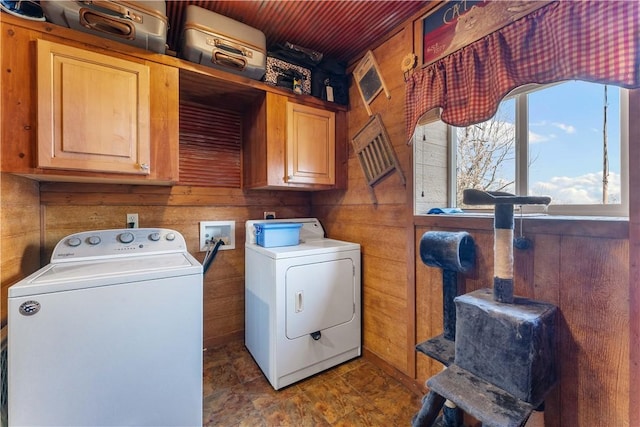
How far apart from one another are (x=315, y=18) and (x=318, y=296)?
187 cm

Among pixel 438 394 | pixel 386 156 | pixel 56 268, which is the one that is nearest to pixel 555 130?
pixel 386 156

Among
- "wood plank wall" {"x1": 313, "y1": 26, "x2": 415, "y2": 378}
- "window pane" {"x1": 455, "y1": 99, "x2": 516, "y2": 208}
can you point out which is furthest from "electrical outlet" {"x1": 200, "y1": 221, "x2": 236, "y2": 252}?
"window pane" {"x1": 455, "y1": 99, "x2": 516, "y2": 208}

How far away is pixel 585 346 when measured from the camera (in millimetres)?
1061

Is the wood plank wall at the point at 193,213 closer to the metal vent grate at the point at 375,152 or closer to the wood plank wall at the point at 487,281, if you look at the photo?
the wood plank wall at the point at 487,281

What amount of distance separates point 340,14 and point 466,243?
160 cm

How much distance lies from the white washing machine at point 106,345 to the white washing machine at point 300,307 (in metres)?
0.52

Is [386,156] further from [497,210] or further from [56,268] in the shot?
[56,268]

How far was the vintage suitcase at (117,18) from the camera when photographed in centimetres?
128

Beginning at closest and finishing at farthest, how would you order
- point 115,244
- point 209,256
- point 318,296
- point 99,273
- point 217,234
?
point 99,273 < point 115,244 < point 318,296 < point 209,256 < point 217,234

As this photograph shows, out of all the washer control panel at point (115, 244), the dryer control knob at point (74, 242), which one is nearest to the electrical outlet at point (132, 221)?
the washer control panel at point (115, 244)

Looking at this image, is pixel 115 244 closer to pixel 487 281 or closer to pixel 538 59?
pixel 487 281

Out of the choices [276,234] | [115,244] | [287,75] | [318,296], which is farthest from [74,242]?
[287,75]

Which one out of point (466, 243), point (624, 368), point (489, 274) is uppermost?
point (466, 243)

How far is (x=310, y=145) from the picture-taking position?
211 centimetres
